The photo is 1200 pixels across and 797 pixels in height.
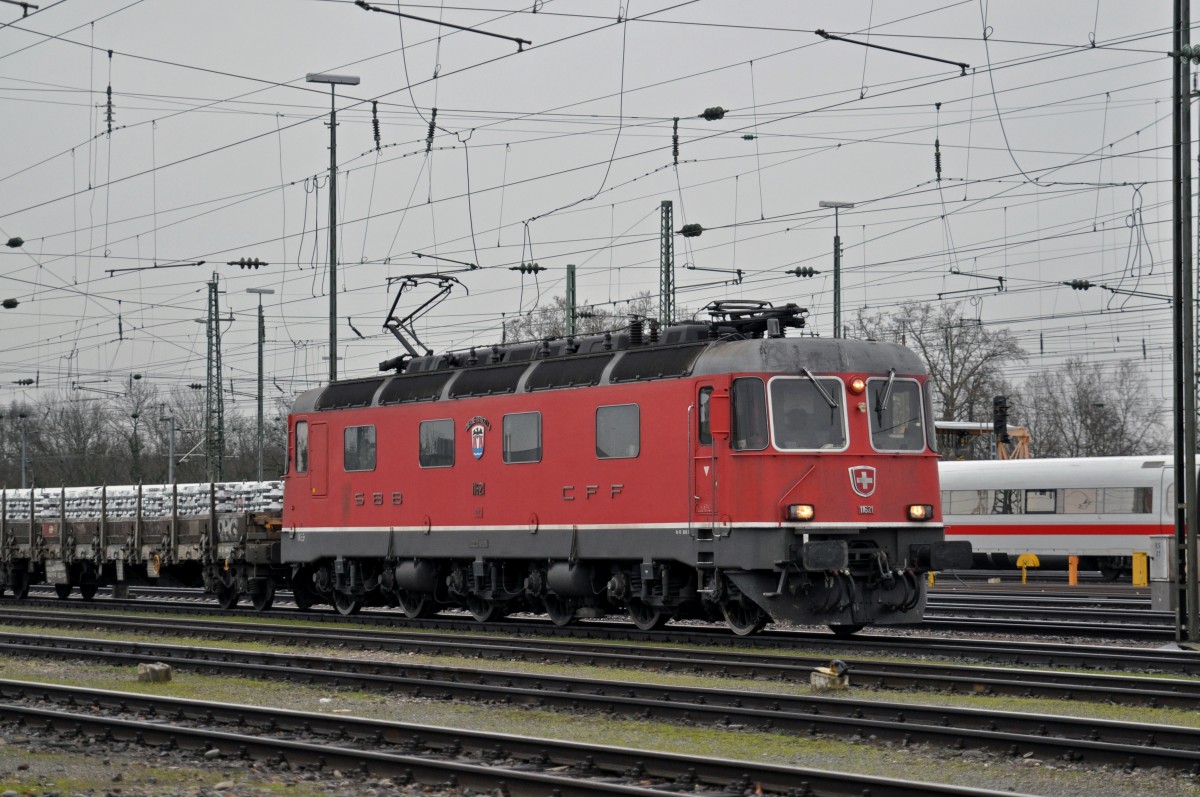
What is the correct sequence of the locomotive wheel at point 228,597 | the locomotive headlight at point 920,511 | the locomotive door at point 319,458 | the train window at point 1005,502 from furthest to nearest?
the train window at point 1005,502 → the locomotive wheel at point 228,597 → the locomotive door at point 319,458 → the locomotive headlight at point 920,511

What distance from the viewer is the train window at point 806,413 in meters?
19.2

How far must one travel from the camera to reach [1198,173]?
880 inches

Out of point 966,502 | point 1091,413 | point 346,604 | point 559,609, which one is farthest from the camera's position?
point 1091,413

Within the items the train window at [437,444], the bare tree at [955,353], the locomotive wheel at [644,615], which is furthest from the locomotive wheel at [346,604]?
the bare tree at [955,353]

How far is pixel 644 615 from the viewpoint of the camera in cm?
2147

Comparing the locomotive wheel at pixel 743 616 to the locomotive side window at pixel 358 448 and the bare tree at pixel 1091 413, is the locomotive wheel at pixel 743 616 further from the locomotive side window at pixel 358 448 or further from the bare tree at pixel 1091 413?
the bare tree at pixel 1091 413

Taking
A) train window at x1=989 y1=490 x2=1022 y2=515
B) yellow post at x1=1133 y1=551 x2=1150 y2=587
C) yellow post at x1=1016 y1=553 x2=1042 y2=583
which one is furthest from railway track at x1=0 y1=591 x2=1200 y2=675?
train window at x1=989 y1=490 x2=1022 y2=515

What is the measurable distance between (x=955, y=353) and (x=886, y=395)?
2247 inches

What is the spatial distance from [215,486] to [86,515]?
470cm

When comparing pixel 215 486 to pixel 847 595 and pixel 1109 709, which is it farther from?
pixel 1109 709

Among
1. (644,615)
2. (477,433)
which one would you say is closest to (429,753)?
(644,615)

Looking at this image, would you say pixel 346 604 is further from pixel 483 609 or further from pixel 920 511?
pixel 920 511

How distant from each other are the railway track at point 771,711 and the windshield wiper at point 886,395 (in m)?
6.43

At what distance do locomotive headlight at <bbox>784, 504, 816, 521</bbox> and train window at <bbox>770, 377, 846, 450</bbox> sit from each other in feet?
2.42
